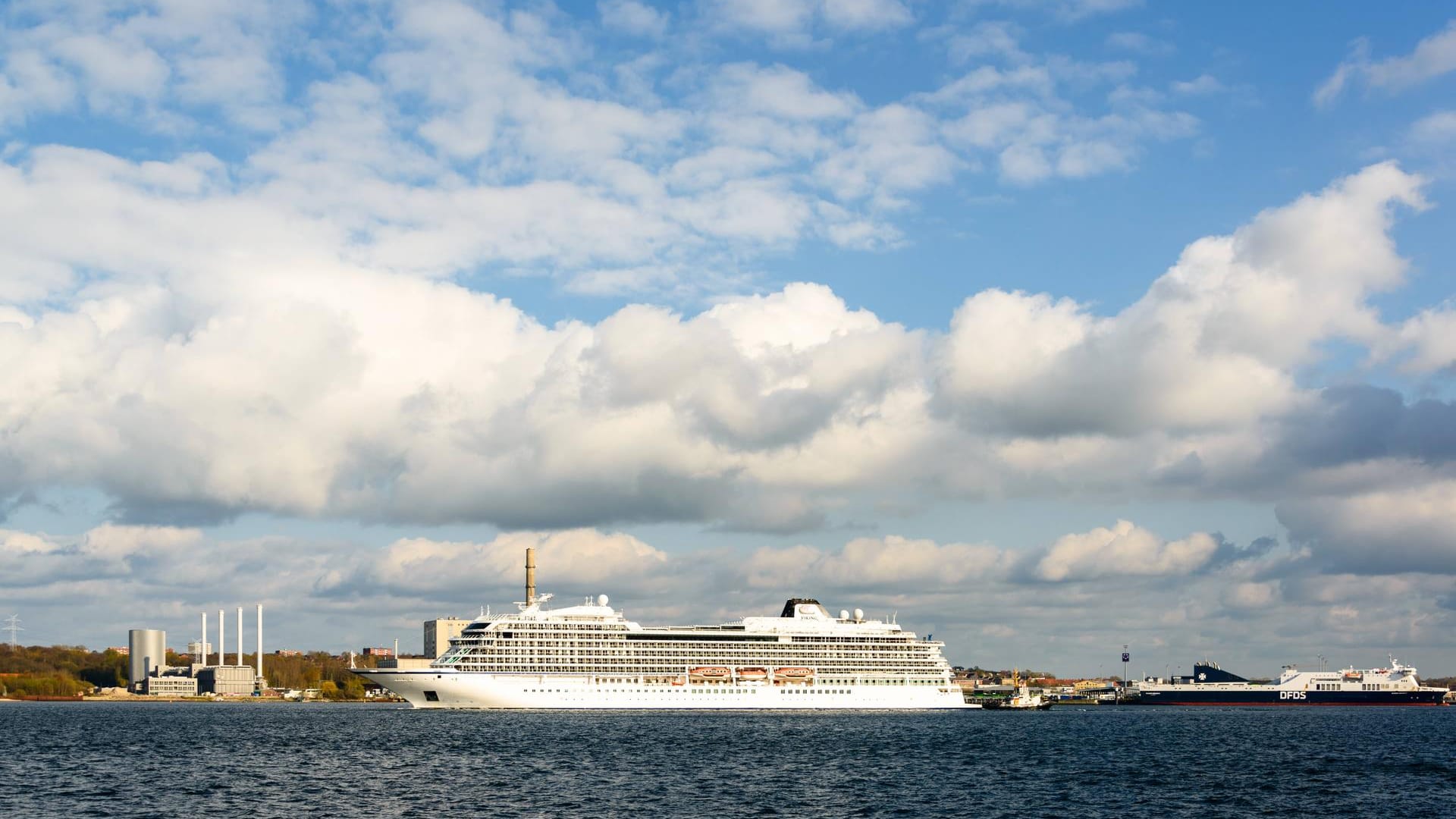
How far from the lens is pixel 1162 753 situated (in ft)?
308

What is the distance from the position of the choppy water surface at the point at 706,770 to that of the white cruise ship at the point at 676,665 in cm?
1173

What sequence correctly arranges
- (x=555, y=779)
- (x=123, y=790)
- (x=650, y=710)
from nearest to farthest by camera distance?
(x=123, y=790)
(x=555, y=779)
(x=650, y=710)

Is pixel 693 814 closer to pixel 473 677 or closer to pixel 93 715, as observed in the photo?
pixel 473 677

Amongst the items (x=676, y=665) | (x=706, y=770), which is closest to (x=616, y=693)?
(x=676, y=665)

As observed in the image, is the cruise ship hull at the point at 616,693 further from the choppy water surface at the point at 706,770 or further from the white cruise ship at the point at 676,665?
the choppy water surface at the point at 706,770

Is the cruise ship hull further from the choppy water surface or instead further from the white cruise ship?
the choppy water surface

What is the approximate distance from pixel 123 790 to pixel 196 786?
10.8ft

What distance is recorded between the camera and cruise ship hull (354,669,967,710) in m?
138

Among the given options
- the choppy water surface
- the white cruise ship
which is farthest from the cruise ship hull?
the choppy water surface

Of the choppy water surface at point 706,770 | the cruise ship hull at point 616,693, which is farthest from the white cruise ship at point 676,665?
the choppy water surface at point 706,770

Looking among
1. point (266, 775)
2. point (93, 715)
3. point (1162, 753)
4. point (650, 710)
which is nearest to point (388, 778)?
point (266, 775)

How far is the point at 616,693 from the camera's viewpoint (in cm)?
14388

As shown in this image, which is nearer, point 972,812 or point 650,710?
point 972,812

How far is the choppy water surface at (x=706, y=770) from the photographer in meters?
58.8
